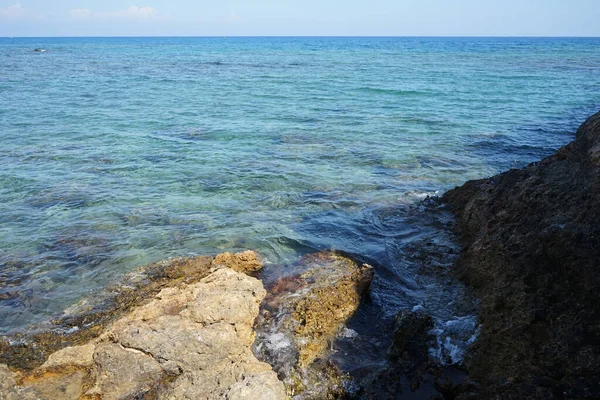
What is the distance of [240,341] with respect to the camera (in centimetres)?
527

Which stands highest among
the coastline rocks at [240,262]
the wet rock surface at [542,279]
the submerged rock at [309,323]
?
the wet rock surface at [542,279]

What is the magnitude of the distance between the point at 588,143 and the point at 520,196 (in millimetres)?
1260

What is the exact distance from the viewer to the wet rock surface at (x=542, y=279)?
4.08 meters

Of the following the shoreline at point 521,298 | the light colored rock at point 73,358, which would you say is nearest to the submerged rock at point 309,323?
the shoreline at point 521,298

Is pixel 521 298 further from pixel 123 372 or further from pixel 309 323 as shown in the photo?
pixel 123 372

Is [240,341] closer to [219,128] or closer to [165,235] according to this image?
[165,235]

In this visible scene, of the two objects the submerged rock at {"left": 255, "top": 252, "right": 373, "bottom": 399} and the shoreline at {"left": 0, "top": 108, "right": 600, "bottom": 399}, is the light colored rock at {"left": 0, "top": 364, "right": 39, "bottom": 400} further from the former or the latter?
the submerged rock at {"left": 255, "top": 252, "right": 373, "bottom": 399}

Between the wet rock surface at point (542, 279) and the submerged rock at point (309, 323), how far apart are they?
5.34 feet

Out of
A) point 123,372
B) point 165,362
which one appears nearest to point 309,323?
point 165,362

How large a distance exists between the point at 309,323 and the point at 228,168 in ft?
26.9

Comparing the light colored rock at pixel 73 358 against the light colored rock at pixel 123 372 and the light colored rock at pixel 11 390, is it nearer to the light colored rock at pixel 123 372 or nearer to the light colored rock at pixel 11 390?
the light colored rock at pixel 123 372

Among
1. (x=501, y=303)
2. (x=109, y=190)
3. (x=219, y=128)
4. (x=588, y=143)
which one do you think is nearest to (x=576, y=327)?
(x=501, y=303)

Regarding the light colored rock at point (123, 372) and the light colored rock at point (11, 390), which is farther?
the light colored rock at point (123, 372)

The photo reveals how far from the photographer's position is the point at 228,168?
1325 cm
